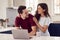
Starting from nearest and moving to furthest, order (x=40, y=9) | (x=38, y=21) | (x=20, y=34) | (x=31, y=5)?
(x=20, y=34)
(x=40, y=9)
(x=38, y=21)
(x=31, y=5)

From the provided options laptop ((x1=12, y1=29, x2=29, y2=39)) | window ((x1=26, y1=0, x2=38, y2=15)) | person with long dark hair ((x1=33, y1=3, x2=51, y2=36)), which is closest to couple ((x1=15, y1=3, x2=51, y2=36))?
person with long dark hair ((x1=33, y1=3, x2=51, y2=36))

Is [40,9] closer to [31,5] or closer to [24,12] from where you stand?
[24,12]

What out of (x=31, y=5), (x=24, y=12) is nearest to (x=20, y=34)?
(x=24, y=12)

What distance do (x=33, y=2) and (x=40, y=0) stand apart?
23 centimetres

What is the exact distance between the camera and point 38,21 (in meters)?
3.24

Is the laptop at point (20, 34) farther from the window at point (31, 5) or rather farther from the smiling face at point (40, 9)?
the window at point (31, 5)

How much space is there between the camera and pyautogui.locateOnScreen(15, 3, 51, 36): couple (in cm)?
307

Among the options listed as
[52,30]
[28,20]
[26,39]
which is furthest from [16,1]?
[26,39]

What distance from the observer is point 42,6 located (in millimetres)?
3164

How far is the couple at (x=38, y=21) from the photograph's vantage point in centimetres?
307

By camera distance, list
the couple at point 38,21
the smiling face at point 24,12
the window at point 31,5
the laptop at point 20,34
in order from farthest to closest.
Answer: the window at point 31,5 < the smiling face at point 24,12 < the couple at point 38,21 < the laptop at point 20,34

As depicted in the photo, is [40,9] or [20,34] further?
[40,9]

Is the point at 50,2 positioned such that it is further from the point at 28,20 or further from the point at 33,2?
the point at 28,20

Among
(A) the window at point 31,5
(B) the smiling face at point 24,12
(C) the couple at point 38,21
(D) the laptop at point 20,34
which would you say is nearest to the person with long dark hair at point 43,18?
(C) the couple at point 38,21
